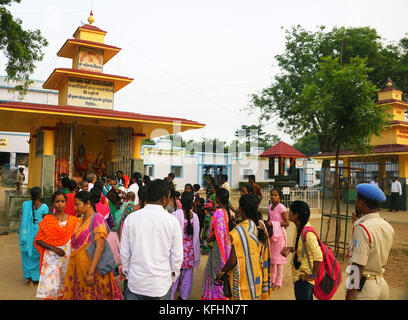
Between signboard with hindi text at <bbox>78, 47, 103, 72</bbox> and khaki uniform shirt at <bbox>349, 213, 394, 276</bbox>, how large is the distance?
39.8 ft

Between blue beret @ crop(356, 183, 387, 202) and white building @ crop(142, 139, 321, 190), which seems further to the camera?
white building @ crop(142, 139, 321, 190)

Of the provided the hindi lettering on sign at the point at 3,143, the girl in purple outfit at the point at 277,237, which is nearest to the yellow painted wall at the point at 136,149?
the girl in purple outfit at the point at 277,237

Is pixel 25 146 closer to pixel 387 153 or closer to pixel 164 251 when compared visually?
pixel 387 153

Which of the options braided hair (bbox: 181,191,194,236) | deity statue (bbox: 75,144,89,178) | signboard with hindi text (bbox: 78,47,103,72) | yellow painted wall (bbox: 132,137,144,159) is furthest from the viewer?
signboard with hindi text (bbox: 78,47,103,72)

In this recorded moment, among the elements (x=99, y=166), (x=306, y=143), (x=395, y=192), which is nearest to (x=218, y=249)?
(x=99, y=166)

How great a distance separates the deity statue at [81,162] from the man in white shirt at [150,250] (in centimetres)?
1005

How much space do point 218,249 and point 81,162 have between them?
30.1 ft

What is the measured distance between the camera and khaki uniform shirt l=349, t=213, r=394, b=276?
2.58 meters

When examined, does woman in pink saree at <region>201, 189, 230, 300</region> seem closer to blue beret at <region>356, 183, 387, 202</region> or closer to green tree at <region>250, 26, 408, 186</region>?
blue beret at <region>356, 183, 387, 202</region>

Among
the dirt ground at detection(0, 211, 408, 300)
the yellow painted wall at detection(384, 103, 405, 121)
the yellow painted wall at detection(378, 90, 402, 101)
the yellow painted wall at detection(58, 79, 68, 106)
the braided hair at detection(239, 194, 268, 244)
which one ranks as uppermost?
the yellow painted wall at detection(378, 90, 402, 101)

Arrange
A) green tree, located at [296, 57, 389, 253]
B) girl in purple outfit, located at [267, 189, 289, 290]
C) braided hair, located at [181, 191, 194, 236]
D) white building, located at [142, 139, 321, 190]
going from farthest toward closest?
white building, located at [142, 139, 321, 190] → green tree, located at [296, 57, 389, 253] → girl in purple outfit, located at [267, 189, 289, 290] → braided hair, located at [181, 191, 194, 236]

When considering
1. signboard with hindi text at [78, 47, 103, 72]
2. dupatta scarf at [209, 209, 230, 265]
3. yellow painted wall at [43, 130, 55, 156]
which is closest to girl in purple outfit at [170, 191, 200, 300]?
dupatta scarf at [209, 209, 230, 265]

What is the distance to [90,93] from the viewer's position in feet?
39.4

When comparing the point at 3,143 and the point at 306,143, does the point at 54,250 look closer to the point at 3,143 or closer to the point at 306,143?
the point at 3,143
